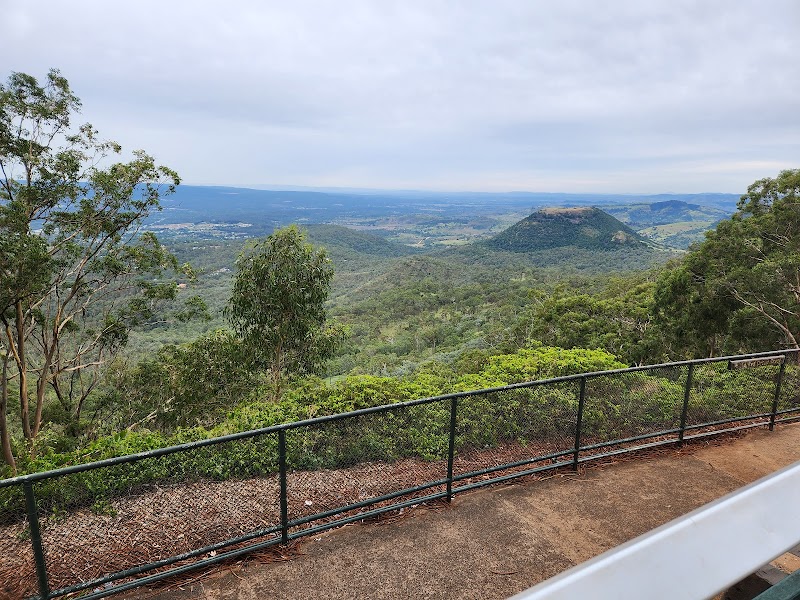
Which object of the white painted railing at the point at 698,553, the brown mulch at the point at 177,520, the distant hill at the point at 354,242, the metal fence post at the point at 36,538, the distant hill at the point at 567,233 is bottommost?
the distant hill at the point at 354,242

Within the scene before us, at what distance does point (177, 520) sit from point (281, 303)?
868 centimetres

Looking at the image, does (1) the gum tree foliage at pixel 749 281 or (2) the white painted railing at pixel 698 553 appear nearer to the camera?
(2) the white painted railing at pixel 698 553

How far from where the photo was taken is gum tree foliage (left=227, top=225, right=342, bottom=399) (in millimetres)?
12117

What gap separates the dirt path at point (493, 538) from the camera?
3.48 metres

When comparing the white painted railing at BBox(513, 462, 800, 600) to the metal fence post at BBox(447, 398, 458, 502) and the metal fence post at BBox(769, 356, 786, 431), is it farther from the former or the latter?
the metal fence post at BBox(769, 356, 786, 431)

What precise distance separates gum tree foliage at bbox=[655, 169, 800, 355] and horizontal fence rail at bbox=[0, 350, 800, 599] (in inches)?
521

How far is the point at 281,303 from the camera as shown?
1237cm

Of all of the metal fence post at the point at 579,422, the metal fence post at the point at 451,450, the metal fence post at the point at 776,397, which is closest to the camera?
the metal fence post at the point at 451,450

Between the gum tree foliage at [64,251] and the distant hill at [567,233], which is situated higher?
the gum tree foliage at [64,251]

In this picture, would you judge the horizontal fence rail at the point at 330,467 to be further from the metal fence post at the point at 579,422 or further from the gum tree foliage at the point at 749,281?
the gum tree foliage at the point at 749,281

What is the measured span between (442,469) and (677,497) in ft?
7.46

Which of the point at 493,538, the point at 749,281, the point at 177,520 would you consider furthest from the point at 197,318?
the point at 749,281

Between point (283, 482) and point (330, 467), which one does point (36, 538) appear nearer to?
point (283, 482)

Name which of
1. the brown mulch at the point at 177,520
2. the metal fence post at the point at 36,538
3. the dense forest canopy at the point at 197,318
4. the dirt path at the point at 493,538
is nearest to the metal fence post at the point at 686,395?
the dirt path at the point at 493,538
